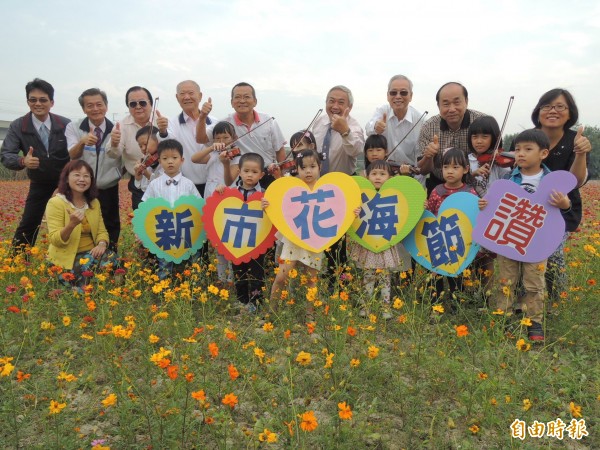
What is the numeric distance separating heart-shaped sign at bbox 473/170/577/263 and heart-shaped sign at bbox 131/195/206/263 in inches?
92.1

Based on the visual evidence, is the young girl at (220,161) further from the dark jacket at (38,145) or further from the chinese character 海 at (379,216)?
the dark jacket at (38,145)

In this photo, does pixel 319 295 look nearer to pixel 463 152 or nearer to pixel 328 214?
pixel 328 214

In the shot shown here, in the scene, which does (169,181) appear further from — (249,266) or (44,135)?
(44,135)

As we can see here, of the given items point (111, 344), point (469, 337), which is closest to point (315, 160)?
point (469, 337)

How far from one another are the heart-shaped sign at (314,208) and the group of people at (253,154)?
133 millimetres

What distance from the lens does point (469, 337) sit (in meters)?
3.15

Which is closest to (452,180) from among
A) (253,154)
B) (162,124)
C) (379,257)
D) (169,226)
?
(379,257)

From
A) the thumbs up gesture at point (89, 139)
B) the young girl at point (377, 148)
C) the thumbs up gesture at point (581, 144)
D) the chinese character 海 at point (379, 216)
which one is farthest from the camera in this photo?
the thumbs up gesture at point (89, 139)

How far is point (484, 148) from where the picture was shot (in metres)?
3.84

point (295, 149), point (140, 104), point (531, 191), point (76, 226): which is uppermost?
point (140, 104)

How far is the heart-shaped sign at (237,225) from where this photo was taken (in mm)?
3943

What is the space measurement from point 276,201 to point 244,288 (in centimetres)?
83

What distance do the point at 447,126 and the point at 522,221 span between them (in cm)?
111

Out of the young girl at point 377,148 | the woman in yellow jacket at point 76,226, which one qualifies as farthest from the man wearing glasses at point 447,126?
the woman in yellow jacket at point 76,226
